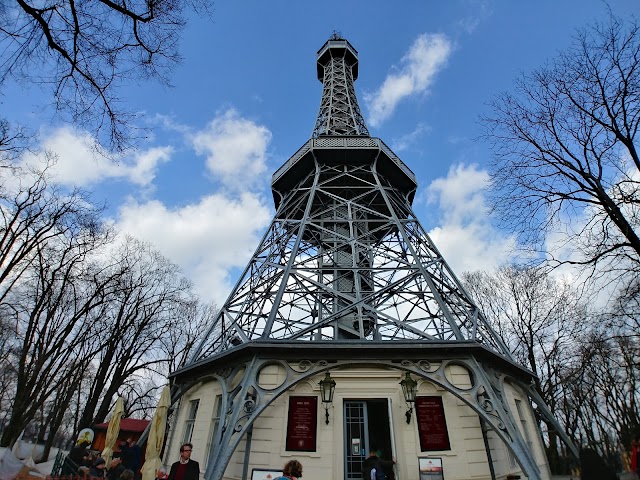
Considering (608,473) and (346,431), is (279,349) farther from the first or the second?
(608,473)

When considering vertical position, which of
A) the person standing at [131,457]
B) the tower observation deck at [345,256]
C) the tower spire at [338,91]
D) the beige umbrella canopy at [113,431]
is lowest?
the person standing at [131,457]

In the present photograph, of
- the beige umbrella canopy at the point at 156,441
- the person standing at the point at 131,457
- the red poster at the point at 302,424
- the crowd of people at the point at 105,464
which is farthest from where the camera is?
the person standing at the point at 131,457

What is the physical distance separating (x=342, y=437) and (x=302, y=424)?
1064 millimetres

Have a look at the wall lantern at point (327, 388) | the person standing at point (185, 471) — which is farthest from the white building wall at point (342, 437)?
Result: the person standing at point (185, 471)

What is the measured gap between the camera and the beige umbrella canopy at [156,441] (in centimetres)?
802

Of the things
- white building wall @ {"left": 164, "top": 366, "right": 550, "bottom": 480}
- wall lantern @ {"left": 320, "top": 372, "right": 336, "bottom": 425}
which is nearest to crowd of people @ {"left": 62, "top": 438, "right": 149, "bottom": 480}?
white building wall @ {"left": 164, "top": 366, "right": 550, "bottom": 480}

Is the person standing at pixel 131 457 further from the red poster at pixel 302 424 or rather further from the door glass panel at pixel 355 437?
the door glass panel at pixel 355 437

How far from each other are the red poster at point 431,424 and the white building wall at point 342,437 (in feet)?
0.40

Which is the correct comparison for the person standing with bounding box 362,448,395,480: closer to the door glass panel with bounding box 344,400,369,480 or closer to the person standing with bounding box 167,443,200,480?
the door glass panel with bounding box 344,400,369,480

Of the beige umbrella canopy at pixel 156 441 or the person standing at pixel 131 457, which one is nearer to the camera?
the beige umbrella canopy at pixel 156 441

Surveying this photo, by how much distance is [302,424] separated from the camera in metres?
9.18

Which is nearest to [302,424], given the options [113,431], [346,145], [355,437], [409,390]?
[355,437]

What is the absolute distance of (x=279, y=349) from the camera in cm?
953

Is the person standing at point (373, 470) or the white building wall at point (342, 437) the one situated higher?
the white building wall at point (342, 437)
